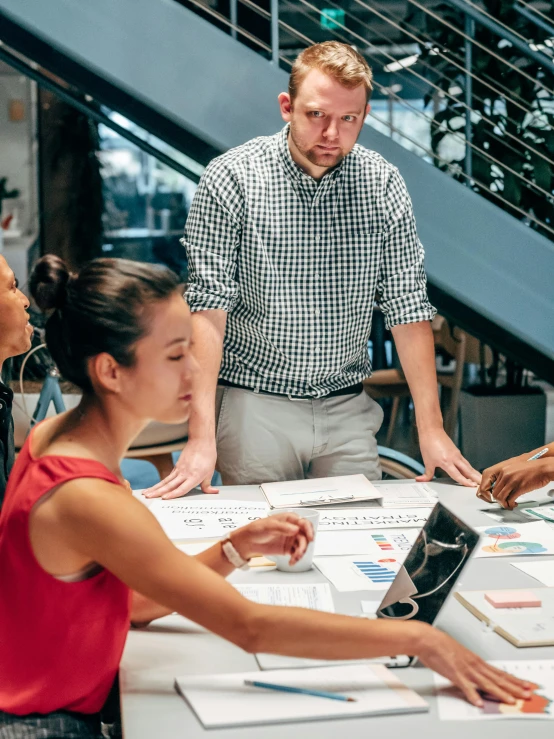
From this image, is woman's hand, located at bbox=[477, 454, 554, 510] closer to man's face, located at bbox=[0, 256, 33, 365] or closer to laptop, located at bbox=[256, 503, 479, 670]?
laptop, located at bbox=[256, 503, 479, 670]

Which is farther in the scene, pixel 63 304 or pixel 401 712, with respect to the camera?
pixel 63 304

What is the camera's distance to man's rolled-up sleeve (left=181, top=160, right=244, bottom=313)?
2396 millimetres

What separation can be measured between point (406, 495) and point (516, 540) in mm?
370

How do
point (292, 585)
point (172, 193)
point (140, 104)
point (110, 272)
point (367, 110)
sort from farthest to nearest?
1. point (172, 193)
2. point (140, 104)
3. point (367, 110)
4. point (292, 585)
5. point (110, 272)

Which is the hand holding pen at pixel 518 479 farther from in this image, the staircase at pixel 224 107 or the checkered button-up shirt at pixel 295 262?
the staircase at pixel 224 107

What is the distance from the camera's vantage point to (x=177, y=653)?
4.58 feet

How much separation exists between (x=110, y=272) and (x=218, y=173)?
116cm

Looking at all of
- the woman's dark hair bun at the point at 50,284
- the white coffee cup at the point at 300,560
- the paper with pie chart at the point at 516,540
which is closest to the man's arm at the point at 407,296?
the paper with pie chart at the point at 516,540

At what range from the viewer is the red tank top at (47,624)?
4.14 feet

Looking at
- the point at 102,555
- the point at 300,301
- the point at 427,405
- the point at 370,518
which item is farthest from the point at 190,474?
the point at 102,555

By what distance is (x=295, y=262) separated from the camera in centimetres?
247

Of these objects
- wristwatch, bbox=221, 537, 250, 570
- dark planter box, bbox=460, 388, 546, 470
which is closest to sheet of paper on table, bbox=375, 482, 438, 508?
wristwatch, bbox=221, 537, 250, 570

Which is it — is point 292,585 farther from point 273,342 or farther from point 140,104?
point 140,104

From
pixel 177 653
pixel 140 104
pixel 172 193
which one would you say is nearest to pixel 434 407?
pixel 177 653
